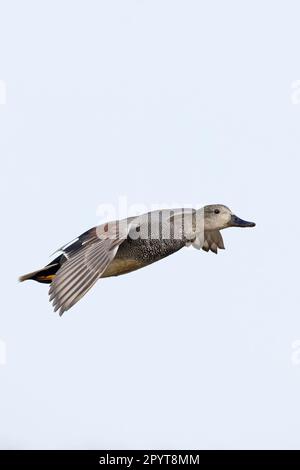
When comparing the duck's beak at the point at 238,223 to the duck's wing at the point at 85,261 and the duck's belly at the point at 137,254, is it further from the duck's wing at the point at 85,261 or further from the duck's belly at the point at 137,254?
the duck's wing at the point at 85,261

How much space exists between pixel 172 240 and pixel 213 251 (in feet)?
4.18

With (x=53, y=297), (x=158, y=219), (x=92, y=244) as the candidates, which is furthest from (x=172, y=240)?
(x=53, y=297)

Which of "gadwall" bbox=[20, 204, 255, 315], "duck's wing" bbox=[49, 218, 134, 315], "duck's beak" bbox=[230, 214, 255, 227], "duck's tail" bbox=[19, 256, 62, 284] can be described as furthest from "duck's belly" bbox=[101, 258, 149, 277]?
"duck's beak" bbox=[230, 214, 255, 227]

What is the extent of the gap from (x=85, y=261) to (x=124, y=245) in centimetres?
68

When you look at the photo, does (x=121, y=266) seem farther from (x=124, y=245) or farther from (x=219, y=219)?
(x=219, y=219)

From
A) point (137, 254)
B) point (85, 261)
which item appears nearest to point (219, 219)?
point (137, 254)

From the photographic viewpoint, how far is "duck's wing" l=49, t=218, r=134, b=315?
8648 mm

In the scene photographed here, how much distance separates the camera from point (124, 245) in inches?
381

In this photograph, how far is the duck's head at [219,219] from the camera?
10.4m

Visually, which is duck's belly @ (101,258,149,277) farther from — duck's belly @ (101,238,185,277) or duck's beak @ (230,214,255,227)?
duck's beak @ (230,214,255,227)

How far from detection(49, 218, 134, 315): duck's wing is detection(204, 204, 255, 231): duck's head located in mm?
888

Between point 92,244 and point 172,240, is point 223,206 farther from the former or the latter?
point 92,244

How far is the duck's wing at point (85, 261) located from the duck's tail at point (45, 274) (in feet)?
0.60

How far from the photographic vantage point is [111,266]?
9.64 meters
